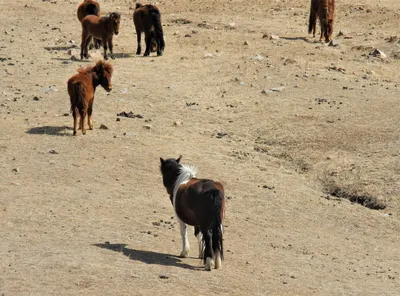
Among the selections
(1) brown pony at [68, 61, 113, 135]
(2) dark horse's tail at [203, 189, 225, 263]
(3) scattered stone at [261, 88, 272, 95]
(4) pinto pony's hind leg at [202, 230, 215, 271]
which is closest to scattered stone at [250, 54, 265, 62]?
(3) scattered stone at [261, 88, 272, 95]

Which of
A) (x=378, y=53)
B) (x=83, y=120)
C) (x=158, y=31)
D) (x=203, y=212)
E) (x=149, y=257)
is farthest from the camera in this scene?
(x=378, y=53)

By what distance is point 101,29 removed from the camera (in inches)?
867

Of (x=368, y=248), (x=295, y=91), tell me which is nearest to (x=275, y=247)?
(x=368, y=248)

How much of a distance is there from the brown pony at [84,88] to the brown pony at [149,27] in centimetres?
623

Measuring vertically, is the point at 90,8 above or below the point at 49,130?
above

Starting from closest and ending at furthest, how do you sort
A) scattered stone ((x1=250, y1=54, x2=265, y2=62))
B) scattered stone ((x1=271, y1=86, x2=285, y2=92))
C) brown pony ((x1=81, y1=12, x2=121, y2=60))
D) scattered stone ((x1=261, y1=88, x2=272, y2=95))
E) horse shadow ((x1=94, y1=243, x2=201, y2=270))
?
horse shadow ((x1=94, y1=243, x2=201, y2=270))
scattered stone ((x1=261, y1=88, x2=272, y2=95))
scattered stone ((x1=271, y1=86, x2=285, y2=92))
brown pony ((x1=81, y1=12, x2=121, y2=60))
scattered stone ((x1=250, y1=54, x2=265, y2=62))

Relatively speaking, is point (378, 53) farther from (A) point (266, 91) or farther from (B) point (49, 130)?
(B) point (49, 130)

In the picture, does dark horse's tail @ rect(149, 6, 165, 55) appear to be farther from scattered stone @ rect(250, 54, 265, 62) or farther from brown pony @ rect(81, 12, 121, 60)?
scattered stone @ rect(250, 54, 265, 62)

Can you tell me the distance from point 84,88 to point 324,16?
10366mm

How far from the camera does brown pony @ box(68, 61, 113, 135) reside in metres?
16.2

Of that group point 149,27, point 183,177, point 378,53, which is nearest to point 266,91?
point 149,27

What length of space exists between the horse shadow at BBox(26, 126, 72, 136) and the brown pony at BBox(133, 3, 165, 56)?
21.3 feet

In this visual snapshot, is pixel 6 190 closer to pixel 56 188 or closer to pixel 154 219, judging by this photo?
pixel 56 188

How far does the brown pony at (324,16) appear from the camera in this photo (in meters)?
A: 24.9
